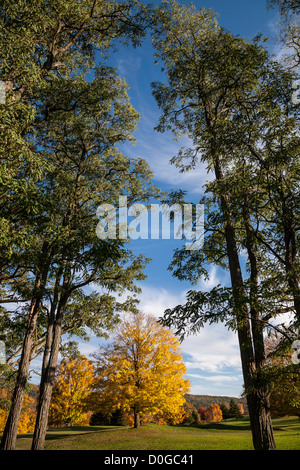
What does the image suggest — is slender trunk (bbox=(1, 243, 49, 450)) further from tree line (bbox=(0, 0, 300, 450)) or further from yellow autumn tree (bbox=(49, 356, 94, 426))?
yellow autumn tree (bbox=(49, 356, 94, 426))

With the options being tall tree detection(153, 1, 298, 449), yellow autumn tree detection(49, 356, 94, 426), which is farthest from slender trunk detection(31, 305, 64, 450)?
yellow autumn tree detection(49, 356, 94, 426)

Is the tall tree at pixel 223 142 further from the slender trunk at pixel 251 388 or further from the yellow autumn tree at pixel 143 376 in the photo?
the yellow autumn tree at pixel 143 376

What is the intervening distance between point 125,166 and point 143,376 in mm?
12355

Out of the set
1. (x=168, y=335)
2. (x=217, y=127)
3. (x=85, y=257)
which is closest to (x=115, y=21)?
(x=217, y=127)

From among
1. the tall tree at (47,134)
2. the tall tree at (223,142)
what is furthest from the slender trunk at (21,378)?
the tall tree at (223,142)

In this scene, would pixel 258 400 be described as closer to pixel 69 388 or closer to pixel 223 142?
pixel 223 142

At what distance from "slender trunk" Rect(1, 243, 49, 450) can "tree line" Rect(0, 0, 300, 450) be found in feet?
0.14

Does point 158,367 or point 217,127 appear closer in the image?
point 217,127

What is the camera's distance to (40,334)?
46.8 feet

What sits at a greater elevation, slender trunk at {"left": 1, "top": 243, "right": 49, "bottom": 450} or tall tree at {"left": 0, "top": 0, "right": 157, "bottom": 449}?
tall tree at {"left": 0, "top": 0, "right": 157, "bottom": 449}

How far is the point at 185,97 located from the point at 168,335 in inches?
555

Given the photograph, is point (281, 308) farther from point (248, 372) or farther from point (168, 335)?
point (168, 335)

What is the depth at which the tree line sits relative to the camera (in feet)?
21.9

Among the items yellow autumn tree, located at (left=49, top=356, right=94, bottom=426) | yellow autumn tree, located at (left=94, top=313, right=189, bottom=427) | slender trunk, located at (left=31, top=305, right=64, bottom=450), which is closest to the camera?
slender trunk, located at (left=31, top=305, right=64, bottom=450)
